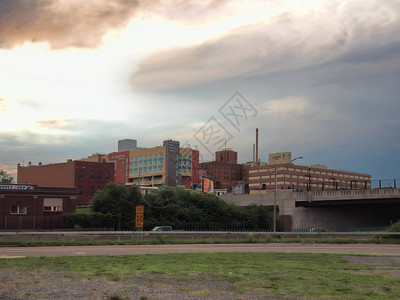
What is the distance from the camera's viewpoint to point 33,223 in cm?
6359

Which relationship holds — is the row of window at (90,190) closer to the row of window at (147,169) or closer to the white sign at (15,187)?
the white sign at (15,187)

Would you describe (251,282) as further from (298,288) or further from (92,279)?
(92,279)

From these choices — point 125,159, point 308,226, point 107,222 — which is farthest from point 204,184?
point 125,159

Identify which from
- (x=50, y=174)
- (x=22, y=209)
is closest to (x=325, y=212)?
(x=22, y=209)

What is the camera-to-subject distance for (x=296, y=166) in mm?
199500

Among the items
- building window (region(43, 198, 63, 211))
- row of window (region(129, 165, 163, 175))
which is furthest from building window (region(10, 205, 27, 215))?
row of window (region(129, 165, 163, 175))

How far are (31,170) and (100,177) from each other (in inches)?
1021

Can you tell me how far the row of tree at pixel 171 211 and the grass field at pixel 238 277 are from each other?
4787cm

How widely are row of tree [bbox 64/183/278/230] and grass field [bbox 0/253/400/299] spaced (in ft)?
157

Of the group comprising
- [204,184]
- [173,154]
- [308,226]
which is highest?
[173,154]

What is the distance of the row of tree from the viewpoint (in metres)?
68.6

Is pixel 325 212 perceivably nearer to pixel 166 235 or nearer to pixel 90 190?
pixel 166 235

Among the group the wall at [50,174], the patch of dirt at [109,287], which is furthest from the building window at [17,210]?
the patch of dirt at [109,287]

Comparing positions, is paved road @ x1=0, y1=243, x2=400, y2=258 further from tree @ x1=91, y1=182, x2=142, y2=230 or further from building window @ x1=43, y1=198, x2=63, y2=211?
building window @ x1=43, y1=198, x2=63, y2=211
